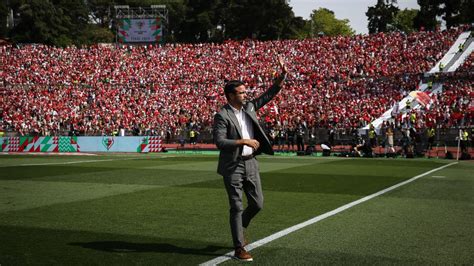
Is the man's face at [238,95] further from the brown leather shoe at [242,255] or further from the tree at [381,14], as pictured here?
the tree at [381,14]

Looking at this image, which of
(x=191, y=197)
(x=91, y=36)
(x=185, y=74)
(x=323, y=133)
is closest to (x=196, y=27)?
(x=91, y=36)

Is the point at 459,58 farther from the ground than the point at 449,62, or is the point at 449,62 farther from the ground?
the point at 459,58

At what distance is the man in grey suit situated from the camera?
20.4ft

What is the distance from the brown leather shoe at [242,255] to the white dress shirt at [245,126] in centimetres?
114

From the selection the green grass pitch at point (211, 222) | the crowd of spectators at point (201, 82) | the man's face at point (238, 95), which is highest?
the crowd of spectators at point (201, 82)

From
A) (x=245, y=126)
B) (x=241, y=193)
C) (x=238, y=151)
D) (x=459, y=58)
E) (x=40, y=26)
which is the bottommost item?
(x=241, y=193)

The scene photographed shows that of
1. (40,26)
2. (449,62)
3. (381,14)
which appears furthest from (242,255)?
(381,14)

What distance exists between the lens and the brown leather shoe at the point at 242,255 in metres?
6.01

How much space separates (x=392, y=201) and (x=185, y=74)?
1720 inches

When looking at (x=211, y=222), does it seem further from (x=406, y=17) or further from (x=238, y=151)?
(x=406, y=17)

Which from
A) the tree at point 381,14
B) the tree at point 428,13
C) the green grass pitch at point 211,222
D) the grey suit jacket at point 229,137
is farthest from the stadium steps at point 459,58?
the tree at point 381,14

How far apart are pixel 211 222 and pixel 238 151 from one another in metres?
2.68

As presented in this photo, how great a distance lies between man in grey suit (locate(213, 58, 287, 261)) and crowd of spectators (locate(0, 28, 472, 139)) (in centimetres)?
3095

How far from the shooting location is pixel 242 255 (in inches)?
237
